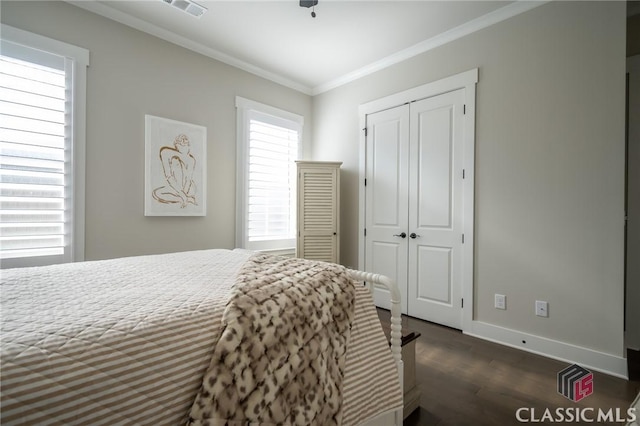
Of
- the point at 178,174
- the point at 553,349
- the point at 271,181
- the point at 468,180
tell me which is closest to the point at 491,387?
the point at 553,349

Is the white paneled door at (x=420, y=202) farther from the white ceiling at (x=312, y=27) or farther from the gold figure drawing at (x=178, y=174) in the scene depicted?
the gold figure drawing at (x=178, y=174)

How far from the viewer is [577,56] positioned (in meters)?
2.21

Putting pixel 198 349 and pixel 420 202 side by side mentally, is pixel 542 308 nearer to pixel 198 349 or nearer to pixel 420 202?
pixel 420 202

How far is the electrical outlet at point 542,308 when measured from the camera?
2332 millimetres

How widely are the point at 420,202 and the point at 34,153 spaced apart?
334 centimetres

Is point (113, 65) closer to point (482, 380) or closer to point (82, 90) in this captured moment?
point (82, 90)

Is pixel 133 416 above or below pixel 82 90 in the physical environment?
below

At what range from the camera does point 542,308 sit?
2352mm

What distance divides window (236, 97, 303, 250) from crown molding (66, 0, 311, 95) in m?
0.40

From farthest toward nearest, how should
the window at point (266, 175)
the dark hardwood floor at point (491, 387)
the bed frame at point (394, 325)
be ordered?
the window at point (266, 175), the dark hardwood floor at point (491, 387), the bed frame at point (394, 325)

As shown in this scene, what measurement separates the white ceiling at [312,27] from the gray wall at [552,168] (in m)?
0.25

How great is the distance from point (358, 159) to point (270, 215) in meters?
1.32

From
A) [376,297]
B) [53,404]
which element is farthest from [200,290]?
[376,297]

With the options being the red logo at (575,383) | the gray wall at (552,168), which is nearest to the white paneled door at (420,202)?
the gray wall at (552,168)
